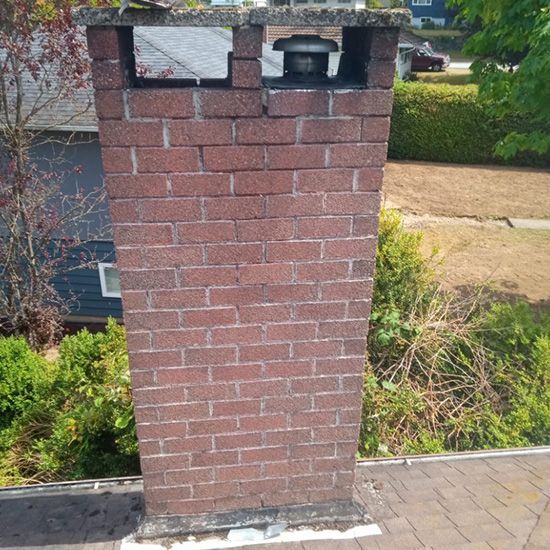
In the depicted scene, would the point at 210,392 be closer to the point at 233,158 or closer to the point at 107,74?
the point at 233,158

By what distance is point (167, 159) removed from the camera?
1.72 m

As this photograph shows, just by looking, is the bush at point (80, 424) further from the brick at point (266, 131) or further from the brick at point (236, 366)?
the brick at point (266, 131)

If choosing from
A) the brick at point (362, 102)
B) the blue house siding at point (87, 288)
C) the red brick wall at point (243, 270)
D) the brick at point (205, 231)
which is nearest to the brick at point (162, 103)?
the red brick wall at point (243, 270)

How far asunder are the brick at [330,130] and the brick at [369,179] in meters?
0.12

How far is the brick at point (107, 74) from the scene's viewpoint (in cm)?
161

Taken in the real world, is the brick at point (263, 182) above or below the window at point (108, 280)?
above

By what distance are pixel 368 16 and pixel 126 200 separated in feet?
3.16

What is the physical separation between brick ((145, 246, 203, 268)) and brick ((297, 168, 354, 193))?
1.40 feet

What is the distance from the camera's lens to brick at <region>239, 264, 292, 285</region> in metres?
1.89

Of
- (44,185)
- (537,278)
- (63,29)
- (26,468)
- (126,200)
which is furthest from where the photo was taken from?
(537,278)

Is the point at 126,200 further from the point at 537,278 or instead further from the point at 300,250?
the point at 537,278

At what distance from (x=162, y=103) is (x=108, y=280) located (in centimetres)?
823

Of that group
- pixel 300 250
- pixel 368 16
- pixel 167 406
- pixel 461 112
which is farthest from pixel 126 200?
pixel 461 112

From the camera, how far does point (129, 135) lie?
5.50ft
